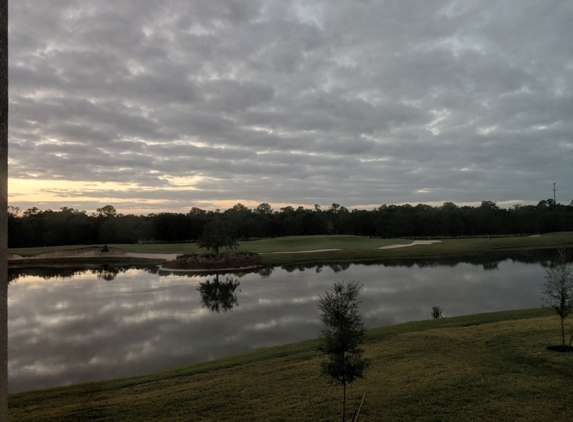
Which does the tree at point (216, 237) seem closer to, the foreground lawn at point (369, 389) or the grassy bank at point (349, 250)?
the grassy bank at point (349, 250)

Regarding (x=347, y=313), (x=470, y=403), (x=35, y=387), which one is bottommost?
(x=35, y=387)

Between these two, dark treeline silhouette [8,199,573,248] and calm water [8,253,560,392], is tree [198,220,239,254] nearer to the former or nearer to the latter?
calm water [8,253,560,392]

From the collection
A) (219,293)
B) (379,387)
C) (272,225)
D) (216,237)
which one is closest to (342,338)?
(379,387)

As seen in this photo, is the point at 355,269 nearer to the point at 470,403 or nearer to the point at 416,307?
the point at 416,307

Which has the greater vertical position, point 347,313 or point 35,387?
point 347,313

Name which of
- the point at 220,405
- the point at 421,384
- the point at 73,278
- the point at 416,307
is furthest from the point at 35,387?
the point at 73,278

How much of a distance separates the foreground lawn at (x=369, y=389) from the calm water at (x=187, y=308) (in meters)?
2.14

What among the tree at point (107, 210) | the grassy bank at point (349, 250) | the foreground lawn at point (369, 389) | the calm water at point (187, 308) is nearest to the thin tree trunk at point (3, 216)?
the foreground lawn at point (369, 389)

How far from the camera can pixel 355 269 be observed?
36594 mm

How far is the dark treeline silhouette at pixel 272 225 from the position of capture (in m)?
76.4

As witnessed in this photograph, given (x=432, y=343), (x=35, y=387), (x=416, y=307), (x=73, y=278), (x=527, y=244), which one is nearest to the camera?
(x=35, y=387)

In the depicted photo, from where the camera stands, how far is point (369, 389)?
850 centimetres

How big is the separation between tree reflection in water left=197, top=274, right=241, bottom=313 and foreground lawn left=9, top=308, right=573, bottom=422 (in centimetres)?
908

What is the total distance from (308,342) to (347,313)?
20.5ft
